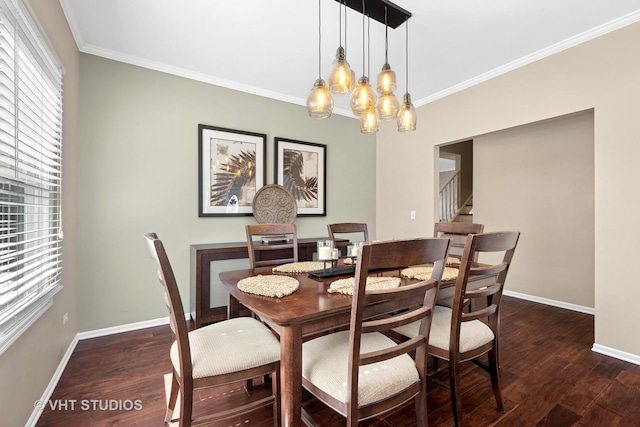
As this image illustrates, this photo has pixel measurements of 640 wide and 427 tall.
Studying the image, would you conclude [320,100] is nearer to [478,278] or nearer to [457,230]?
[478,278]

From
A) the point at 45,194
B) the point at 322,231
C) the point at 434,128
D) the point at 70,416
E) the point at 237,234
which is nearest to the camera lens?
the point at 70,416

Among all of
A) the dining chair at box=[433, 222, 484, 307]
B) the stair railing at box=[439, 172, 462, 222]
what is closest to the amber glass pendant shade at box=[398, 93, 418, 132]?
the dining chair at box=[433, 222, 484, 307]

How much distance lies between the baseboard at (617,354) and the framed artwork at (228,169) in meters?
3.34

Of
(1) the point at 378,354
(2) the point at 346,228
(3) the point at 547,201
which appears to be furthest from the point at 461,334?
(3) the point at 547,201

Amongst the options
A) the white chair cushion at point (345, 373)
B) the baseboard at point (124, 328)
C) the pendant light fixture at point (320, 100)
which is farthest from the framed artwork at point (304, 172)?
the white chair cushion at point (345, 373)

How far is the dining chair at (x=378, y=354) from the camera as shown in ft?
3.37

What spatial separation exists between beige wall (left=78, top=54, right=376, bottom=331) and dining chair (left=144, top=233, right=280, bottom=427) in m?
1.64

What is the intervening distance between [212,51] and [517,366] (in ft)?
11.7

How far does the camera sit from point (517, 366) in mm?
2102

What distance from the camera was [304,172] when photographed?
3.76 meters

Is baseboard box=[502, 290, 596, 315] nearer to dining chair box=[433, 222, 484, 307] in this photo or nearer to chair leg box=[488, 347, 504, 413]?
dining chair box=[433, 222, 484, 307]

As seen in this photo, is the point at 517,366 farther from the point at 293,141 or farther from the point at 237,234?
the point at 293,141

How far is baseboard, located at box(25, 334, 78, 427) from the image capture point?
4.97 feet

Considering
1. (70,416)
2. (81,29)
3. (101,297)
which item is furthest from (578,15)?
(101,297)
